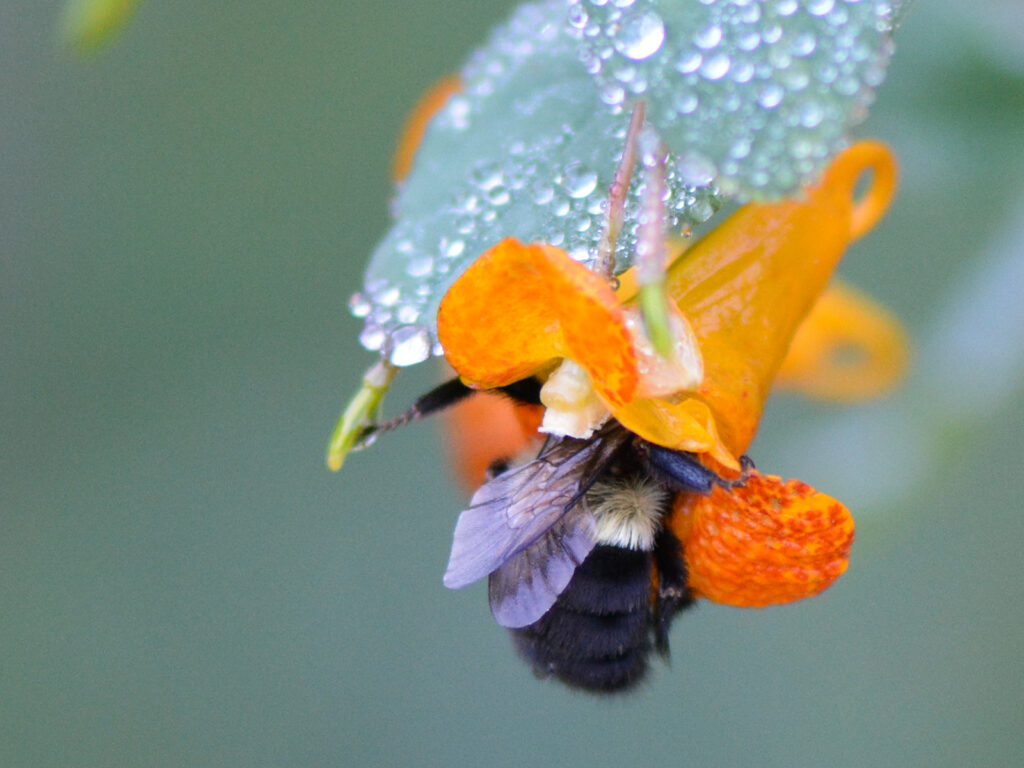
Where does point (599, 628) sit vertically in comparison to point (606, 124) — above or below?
below

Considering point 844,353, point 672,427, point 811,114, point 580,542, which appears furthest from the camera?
point 844,353

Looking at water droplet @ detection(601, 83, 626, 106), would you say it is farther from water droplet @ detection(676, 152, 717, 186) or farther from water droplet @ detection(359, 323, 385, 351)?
water droplet @ detection(359, 323, 385, 351)

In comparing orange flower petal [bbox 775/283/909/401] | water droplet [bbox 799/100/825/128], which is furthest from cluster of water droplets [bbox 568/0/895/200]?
orange flower petal [bbox 775/283/909/401]

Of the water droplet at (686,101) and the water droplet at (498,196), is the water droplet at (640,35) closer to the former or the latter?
the water droplet at (686,101)

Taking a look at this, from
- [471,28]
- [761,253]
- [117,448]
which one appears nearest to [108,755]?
[117,448]

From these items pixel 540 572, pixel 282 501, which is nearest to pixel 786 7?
pixel 540 572

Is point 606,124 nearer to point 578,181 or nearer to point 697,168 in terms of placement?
point 578,181
